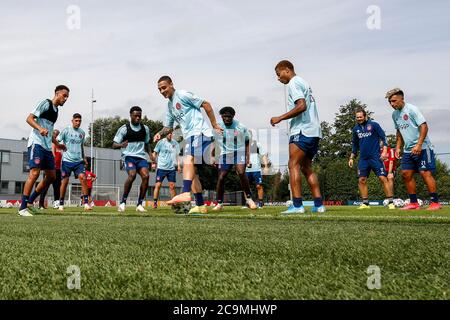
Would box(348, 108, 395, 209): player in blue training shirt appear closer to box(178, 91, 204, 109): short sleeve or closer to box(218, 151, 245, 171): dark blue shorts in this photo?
box(218, 151, 245, 171): dark blue shorts

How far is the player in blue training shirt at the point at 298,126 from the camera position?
642 cm

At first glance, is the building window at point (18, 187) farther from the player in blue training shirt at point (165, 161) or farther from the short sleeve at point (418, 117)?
the short sleeve at point (418, 117)

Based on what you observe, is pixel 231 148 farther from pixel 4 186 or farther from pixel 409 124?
pixel 4 186

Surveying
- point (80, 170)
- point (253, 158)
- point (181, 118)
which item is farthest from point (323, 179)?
point (181, 118)

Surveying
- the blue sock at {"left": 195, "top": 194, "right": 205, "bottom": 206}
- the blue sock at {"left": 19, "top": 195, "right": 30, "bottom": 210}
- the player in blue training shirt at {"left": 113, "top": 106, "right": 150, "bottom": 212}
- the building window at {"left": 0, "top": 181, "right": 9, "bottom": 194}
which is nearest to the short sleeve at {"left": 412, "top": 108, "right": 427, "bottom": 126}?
the blue sock at {"left": 195, "top": 194, "right": 205, "bottom": 206}

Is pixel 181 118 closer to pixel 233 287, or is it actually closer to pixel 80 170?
pixel 80 170

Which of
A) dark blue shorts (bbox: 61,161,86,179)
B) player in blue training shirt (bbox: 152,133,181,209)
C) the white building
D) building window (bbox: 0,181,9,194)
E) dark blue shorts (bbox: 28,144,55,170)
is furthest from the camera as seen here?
building window (bbox: 0,181,9,194)

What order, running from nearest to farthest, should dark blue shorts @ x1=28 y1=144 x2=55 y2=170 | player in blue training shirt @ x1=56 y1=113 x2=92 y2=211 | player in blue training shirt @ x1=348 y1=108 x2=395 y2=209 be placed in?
dark blue shorts @ x1=28 y1=144 x2=55 y2=170
player in blue training shirt @ x1=348 y1=108 x2=395 y2=209
player in blue training shirt @ x1=56 y1=113 x2=92 y2=211

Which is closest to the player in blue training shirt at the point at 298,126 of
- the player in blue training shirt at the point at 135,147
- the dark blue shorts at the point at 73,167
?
the player in blue training shirt at the point at 135,147

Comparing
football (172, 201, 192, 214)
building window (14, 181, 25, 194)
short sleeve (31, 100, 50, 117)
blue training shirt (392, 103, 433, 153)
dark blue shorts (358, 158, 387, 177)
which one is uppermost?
short sleeve (31, 100, 50, 117)

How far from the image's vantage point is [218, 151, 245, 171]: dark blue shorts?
376 inches

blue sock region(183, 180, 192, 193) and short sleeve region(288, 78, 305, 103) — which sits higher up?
short sleeve region(288, 78, 305, 103)

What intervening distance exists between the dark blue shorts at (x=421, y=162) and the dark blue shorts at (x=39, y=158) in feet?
20.2

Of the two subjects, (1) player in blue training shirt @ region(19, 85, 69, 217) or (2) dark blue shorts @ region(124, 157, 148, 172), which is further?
(2) dark blue shorts @ region(124, 157, 148, 172)
